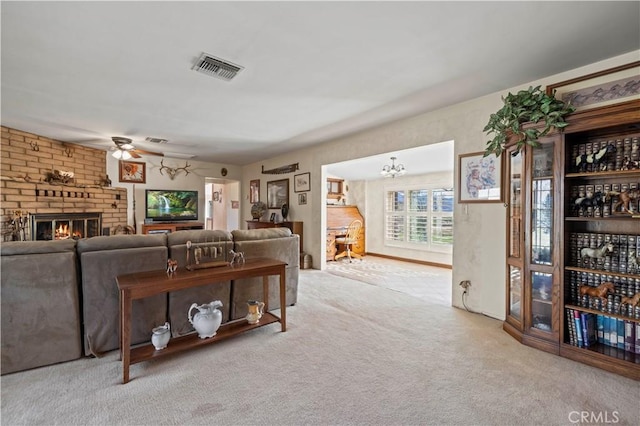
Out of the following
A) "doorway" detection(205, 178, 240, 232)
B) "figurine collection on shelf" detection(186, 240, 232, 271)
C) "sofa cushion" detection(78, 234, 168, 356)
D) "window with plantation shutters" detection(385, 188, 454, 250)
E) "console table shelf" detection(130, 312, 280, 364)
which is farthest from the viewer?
"doorway" detection(205, 178, 240, 232)

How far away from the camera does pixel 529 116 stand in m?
2.31

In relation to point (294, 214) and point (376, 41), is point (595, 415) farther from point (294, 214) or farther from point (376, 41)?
point (294, 214)

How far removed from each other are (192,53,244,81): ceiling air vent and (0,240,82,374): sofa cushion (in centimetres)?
172

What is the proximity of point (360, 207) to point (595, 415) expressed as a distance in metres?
6.20

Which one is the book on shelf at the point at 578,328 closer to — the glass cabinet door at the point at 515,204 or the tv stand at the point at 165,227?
the glass cabinet door at the point at 515,204

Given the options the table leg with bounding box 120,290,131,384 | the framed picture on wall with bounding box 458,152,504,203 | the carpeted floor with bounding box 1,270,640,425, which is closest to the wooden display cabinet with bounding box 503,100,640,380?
the carpeted floor with bounding box 1,270,640,425

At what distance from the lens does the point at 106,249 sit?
227 centimetres

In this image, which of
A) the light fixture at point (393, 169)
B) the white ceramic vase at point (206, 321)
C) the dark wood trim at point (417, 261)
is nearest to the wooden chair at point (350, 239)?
the dark wood trim at point (417, 261)

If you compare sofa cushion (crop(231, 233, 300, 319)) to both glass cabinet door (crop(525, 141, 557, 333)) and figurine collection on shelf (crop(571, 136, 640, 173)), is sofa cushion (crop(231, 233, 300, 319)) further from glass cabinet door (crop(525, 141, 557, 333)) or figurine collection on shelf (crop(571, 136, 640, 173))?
figurine collection on shelf (crop(571, 136, 640, 173))

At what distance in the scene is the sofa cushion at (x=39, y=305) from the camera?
6.40ft

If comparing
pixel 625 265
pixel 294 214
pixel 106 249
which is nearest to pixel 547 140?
pixel 625 265

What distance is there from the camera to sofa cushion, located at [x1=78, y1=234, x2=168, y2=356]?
2.18 meters

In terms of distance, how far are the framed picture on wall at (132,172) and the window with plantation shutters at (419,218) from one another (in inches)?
221

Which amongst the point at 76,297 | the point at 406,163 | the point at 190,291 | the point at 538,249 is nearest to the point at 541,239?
the point at 538,249
